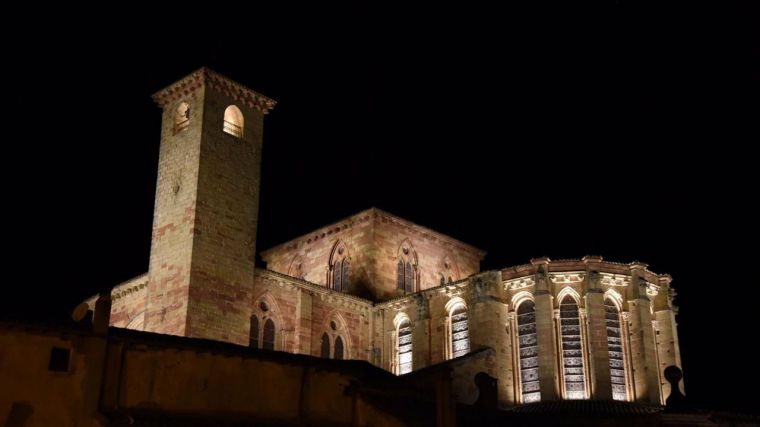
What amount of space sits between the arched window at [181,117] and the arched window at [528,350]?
15883mm

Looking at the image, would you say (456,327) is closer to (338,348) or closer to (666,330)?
(338,348)

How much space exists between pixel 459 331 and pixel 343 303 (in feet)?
17.5

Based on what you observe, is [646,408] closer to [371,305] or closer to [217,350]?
[371,305]

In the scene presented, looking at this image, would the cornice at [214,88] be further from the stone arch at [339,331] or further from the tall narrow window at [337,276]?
the stone arch at [339,331]

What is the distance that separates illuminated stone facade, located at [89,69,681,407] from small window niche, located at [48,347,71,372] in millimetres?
Result: 11721

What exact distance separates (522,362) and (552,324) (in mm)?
2019

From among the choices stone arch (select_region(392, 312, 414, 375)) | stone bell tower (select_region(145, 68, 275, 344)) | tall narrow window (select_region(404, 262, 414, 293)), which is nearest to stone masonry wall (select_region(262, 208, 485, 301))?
tall narrow window (select_region(404, 262, 414, 293))

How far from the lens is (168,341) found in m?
20.9

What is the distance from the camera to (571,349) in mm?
33750

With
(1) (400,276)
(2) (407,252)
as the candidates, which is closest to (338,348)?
(1) (400,276)

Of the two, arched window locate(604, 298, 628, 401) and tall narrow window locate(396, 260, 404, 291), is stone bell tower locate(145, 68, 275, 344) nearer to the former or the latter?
tall narrow window locate(396, 260, 404, 291)

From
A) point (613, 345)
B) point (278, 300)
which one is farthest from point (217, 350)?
point (613, 345)

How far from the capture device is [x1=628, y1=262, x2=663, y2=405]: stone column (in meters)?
32.9

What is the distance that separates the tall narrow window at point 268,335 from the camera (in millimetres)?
34475
